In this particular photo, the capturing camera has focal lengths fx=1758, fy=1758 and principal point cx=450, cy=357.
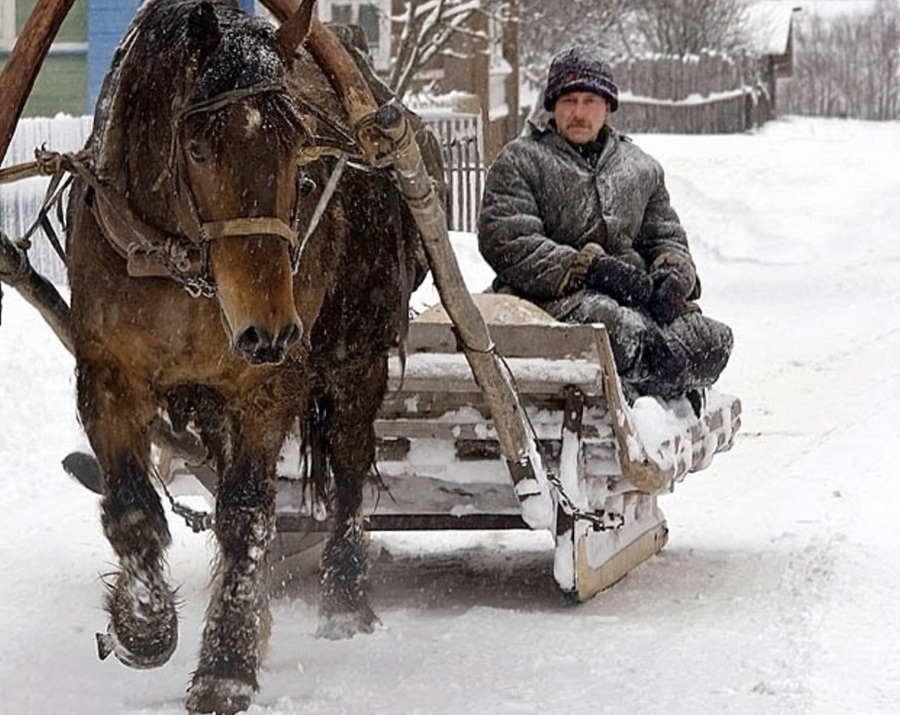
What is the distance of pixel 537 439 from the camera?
20.0 ft

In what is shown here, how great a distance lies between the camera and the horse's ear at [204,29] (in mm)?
4535

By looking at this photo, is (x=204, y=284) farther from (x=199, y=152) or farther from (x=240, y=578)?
(x=240, y=578)

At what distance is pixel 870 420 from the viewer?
35.1ft

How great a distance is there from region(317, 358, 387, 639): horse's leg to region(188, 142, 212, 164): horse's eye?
159 cm

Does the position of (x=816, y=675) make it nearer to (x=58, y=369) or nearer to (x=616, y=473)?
(x=616, y=473)

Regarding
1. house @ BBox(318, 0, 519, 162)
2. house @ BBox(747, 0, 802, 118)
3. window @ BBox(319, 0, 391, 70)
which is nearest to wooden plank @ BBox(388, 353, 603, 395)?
house @ BBox(318, 0, 519, 162)

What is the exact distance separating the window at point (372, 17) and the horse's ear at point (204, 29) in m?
19.9

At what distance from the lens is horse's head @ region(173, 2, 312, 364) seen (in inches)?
168

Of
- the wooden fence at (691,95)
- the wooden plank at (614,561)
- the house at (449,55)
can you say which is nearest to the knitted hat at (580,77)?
the wooden plank at (614,561)

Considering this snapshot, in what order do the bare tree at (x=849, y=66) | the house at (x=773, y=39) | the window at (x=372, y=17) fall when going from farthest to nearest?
the bare tree at (x=849, y=66), the house at (x=773, y=39), the window at (x=372, y=17)

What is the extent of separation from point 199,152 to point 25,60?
890 millimetres

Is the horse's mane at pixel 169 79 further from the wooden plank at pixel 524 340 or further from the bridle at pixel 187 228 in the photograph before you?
the wooden plank at pixel 524 340

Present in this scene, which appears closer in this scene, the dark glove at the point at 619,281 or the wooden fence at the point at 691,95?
the dark glove at the point at 619,281

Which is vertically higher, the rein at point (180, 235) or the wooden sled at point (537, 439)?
the rein at point (180, 235)
